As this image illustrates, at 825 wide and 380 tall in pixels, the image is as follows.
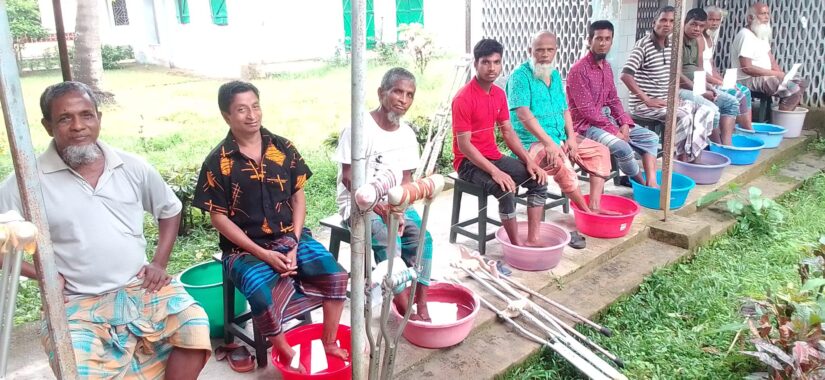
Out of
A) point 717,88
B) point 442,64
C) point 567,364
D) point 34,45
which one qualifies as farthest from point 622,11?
point 34,45

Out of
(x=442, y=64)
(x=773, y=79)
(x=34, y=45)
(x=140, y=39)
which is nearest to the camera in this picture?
(x=773, y=79)

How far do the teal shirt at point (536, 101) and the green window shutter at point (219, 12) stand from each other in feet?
26.8

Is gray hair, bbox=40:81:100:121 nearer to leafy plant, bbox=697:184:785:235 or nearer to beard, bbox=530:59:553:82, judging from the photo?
beard, bbox=530:59:553:82

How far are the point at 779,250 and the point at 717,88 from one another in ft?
7.77

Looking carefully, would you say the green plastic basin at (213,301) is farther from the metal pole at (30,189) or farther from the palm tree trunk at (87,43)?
the palm tree trunk at (87,43)

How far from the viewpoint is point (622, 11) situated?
6.42 metres

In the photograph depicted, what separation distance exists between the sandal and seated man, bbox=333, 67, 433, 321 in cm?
75

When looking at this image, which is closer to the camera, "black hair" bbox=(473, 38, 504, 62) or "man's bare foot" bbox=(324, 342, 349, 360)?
"man's bare foot" bbox=(324, 342, 349, 360)

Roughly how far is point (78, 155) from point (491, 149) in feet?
7.78

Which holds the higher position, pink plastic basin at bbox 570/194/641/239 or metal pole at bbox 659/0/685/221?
metal pole at bbox 659/0/685/221

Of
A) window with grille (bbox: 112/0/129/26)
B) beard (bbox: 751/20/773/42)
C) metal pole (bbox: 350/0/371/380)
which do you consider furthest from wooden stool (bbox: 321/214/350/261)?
window with grille (bbox: 112/0/129/26)

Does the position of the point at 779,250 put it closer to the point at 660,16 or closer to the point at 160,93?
the point at 660,16

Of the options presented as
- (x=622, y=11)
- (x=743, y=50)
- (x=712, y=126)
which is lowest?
(x=712, y=126)

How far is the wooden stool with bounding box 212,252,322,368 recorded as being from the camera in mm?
2773
